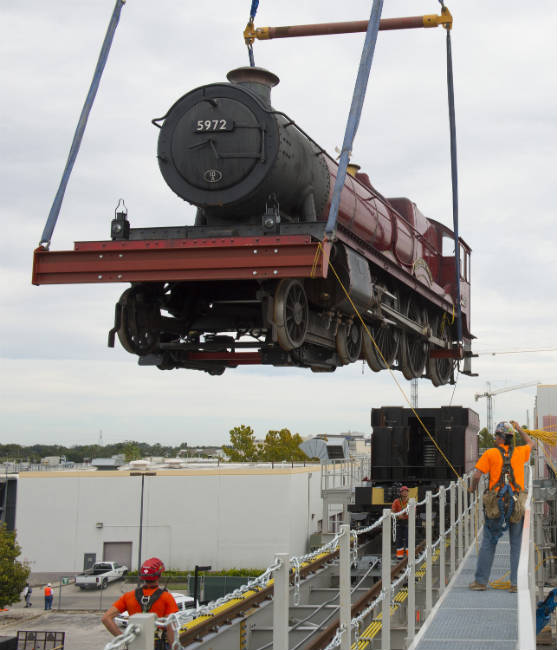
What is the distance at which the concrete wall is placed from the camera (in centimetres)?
3462

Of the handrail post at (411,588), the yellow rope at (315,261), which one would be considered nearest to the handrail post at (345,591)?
the handrail post at (411,588)

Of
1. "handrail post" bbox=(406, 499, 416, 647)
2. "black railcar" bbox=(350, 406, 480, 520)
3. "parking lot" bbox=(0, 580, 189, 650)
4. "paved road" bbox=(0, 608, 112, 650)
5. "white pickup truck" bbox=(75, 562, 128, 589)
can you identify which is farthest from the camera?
"white pickup truck" bbox=(75, 562, 128, 589)

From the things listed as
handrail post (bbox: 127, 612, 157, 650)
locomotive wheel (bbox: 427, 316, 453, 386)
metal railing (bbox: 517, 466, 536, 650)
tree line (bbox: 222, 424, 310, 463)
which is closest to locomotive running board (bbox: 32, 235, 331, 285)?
metal railing (bbox: 517, 466, 536, 650)

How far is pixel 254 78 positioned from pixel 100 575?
28.0 metres

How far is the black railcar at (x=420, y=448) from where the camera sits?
17953mm

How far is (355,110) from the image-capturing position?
8633mm

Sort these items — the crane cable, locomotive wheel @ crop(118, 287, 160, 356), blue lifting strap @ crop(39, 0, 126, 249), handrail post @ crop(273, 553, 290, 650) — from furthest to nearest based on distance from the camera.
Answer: the crane cable, locomotive wheel @ crop(118, 287, 160, 356), blue lifting strap @ crop(39, 0, 126, 249), handrail post @ crop(273, 553, 290, 650)

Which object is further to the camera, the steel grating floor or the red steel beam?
the red steel beam

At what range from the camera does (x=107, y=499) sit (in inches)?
1427

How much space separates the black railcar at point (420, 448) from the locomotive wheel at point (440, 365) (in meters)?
2.00

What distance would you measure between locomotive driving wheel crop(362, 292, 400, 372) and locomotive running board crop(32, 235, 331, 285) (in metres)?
3.05

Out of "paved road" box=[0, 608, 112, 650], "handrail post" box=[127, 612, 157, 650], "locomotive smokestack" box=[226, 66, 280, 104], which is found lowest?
"paved road" box=[0, 608, 112, 650]

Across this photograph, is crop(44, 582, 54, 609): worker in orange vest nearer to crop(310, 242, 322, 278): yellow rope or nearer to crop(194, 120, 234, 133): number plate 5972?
crop(194, 120, 234, 133): number plate 5972

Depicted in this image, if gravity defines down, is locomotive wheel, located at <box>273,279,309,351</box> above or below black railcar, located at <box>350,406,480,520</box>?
above
